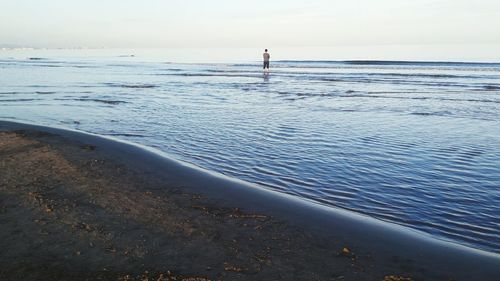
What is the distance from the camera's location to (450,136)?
1275cm

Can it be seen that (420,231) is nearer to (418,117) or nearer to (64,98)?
(418,117)

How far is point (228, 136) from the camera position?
12781mm

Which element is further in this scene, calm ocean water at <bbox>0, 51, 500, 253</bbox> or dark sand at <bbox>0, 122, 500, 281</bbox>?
calm ocean water at <bbox>0, 51, 500, 253</bbox>

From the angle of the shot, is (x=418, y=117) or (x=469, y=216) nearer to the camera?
(x=469, y=216)

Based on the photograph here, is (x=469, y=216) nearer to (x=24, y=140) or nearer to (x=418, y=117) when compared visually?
(x=24, y=140)

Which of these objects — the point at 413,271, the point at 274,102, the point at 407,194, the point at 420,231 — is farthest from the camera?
the point at 274,102

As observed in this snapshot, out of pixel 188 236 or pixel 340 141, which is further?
pixel 340 141

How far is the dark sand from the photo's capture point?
441 cm

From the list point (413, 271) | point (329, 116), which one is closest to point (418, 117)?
point (329, 116)

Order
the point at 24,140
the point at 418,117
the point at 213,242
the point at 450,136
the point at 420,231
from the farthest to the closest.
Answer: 1. the point at 418,117
2. the point at 450,136
3. the point at 24,140
4. the point at 420,231
5. the point at 213,242

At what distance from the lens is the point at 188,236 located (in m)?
5.21

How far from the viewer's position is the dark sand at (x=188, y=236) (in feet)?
14.5

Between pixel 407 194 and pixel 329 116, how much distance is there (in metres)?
9.59

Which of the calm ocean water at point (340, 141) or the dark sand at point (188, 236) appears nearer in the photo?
the dark sand at point (188, 236)
